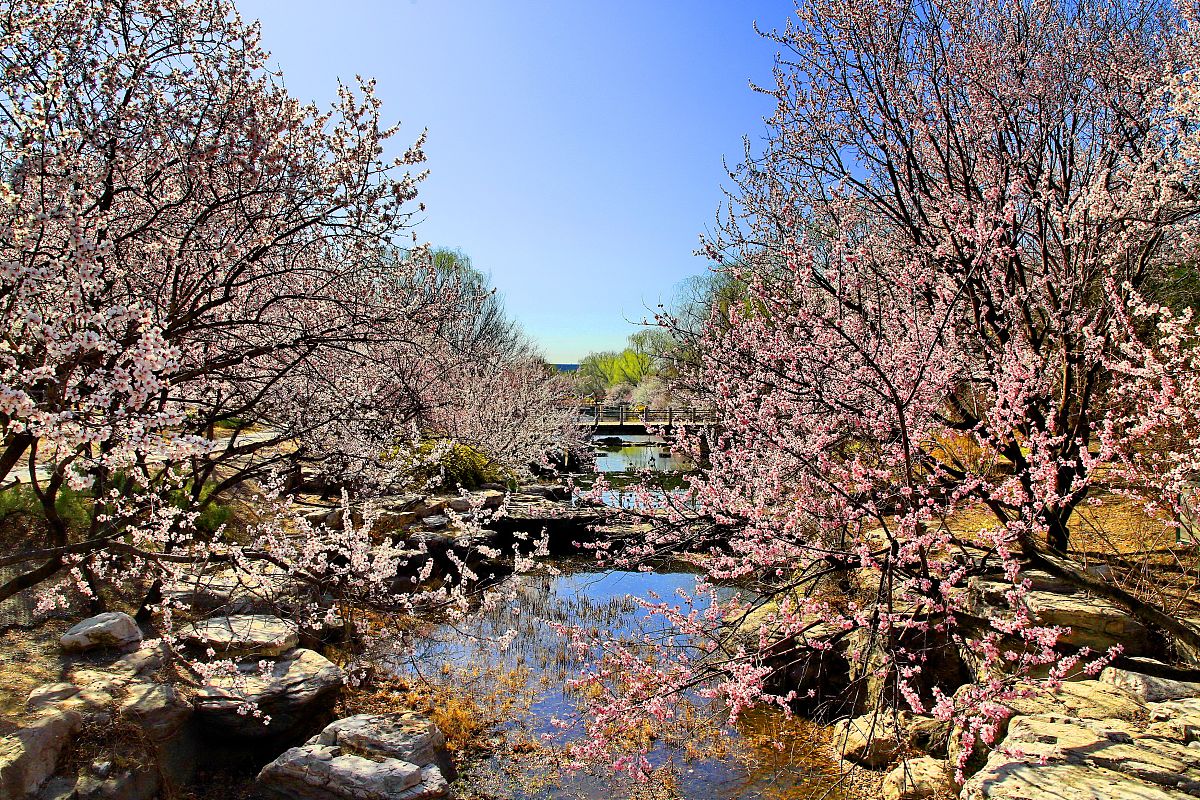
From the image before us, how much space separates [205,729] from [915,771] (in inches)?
194

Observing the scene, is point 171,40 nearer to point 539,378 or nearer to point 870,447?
point 870,447

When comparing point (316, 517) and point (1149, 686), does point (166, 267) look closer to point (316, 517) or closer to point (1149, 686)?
point (316, 517)

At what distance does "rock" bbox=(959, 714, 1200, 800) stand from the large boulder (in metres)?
3.35

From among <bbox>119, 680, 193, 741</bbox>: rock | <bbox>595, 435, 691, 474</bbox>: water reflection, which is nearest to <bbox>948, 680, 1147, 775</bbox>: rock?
<bbox>119, 680, 193, 741</bbox>: rock

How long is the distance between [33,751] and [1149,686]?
651 centimetres

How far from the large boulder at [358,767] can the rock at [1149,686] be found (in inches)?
173

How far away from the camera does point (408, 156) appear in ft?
15.7

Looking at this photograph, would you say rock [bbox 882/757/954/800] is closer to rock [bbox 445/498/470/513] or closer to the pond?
the pond

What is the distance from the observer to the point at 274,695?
5.27 meters

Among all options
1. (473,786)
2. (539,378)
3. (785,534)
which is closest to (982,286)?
(785,534)

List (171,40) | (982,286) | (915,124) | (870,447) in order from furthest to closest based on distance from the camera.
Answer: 1. (915,124)
2. (982,286)
3. (870,447)
4. (171,40)

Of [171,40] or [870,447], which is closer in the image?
[171,40]

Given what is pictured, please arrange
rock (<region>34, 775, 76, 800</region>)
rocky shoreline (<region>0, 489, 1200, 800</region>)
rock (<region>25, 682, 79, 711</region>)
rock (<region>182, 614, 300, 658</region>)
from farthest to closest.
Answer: rock (<region>182, 614, 300, 658</region>) → rock (<region>25, 682, 79, 711</region>) → rock (<region>34, 775, 76, 800</region>) → rocky shoreline (<region>0, 489, 1200, 800</region>)

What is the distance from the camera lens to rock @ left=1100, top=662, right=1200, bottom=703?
4188 millimetres
